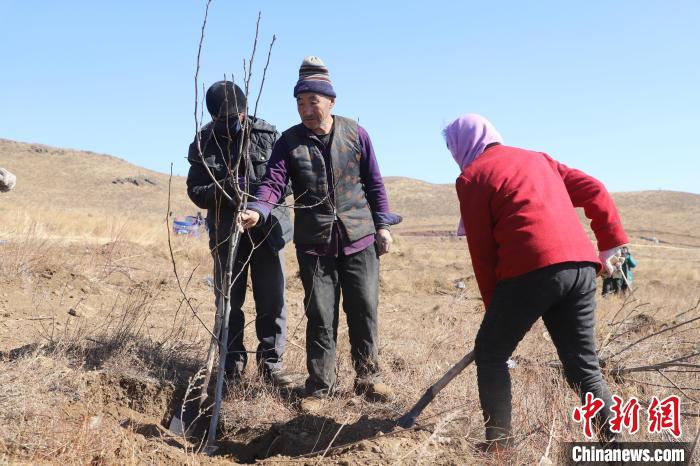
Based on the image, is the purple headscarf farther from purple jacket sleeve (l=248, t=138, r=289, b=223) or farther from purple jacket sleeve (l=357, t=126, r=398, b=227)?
purple jacket sleeve (l=248, t=138, r=289, b=223)

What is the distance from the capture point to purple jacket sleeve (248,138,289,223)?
3.76 metres

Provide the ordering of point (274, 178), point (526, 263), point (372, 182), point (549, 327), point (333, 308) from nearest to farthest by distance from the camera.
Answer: point (526, 263) < point (549, 327) < point (274, 178) < point (333, 308) < point (372, 182)

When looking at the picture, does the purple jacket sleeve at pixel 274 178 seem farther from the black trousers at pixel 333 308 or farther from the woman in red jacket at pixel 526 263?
the woman in red jacket at pixel 526 263

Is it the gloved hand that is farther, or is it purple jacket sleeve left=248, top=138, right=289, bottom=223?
purple jacket sleeve left=248, top=138, right=289, bottom=223

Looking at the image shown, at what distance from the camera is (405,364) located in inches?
187

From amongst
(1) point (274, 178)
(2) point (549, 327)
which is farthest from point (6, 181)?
(2) point (549, 327)

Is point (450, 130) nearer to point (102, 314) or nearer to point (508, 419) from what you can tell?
point (508, 419)

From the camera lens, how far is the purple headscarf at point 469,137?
3213mm

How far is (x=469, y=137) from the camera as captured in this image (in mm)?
3230

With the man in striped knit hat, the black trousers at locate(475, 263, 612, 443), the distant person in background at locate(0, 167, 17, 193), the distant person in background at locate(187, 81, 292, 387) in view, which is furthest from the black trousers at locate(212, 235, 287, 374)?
the black trousers at locate(475, 263, 612, 443)

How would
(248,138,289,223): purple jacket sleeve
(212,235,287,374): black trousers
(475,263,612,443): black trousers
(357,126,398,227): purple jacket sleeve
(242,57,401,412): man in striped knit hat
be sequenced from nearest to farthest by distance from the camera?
(475,263,612,443): black trousers → (248,138,289,223): purple jacket sleeve → (242,57,401,412): man in striped knit hat → (357,126,398,227): purple jacket sleeve → (212,235,287,374): black trousers

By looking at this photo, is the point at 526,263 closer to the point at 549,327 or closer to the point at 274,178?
the point at 549,327

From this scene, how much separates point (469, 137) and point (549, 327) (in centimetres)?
100

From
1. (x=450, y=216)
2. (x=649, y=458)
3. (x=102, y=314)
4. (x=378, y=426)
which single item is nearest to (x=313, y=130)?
(x=378, y=426)
